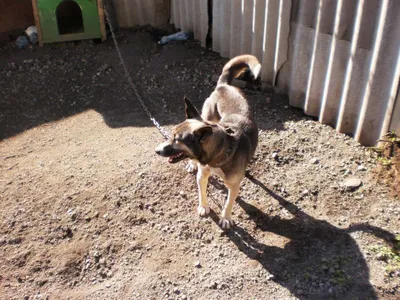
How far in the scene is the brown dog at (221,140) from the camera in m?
3.73

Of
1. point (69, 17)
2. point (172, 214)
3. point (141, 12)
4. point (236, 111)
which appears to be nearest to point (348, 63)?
point (236, 111)

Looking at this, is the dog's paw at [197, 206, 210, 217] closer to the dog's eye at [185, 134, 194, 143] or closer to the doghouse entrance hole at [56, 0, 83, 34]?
the dog's eye at [185, 134, 194, 143]

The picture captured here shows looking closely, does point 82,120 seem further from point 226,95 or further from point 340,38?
point 340,38

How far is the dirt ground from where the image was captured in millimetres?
3965

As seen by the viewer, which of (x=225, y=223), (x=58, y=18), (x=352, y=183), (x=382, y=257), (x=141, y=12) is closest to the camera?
(x=382, y=257)

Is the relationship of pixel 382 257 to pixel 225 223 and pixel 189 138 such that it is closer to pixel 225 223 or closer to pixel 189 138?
pixel 225 223

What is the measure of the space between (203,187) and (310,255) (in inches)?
46.1

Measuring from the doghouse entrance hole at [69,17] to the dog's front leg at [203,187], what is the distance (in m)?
4.53

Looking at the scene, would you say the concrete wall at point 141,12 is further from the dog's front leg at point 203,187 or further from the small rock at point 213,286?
the small rock at point 213,286

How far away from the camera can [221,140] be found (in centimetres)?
388

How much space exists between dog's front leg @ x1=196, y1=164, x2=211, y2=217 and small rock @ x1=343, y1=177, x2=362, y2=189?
4.82ft

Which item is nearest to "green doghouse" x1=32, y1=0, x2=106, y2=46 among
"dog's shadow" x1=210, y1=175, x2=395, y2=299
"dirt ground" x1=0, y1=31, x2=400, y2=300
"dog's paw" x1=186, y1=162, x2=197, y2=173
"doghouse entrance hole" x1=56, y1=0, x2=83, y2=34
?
"doghouse entrance hole" x1=56, y1=0, x2=83, y2=34

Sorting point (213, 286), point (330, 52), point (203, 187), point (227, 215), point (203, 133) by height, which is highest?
point (330, 52)

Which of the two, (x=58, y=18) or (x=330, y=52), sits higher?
(x=330, y=52)
